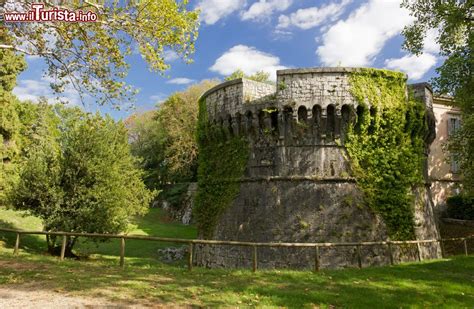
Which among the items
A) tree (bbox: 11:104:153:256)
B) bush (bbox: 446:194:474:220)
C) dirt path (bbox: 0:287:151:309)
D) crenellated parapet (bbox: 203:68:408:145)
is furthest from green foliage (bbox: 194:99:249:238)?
bush (bbox: 446:194:474:220)

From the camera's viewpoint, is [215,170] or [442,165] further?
[442,165]

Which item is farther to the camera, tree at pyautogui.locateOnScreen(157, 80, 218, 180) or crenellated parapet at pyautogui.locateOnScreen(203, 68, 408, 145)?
tree at pyautogui.locateOnScreen(157, 80, 218, 180)

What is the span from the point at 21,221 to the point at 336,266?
2138 centimetres

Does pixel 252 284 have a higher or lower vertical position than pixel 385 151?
lower

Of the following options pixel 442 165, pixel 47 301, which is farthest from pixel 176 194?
pixel 47 301

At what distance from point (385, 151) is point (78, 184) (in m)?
14.4

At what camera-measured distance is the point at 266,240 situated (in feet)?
50.4

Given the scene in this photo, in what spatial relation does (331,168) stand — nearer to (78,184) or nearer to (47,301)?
(47,301)

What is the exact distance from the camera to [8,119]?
93.3 feet

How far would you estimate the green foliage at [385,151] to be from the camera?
50.5ft

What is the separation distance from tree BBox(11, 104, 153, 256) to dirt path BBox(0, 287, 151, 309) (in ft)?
31.1

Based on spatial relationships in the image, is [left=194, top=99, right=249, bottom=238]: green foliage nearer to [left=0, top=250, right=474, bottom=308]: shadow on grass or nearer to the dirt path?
[left=0, top=250, right=474, bottom=308]: shadow on grass

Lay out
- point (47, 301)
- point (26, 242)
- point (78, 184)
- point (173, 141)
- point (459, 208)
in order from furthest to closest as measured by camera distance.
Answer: point (173, 141)
point (459, 208)
point (26, 242)
point (78, 184)
point (47, 301)

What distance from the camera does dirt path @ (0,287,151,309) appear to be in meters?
6.97
